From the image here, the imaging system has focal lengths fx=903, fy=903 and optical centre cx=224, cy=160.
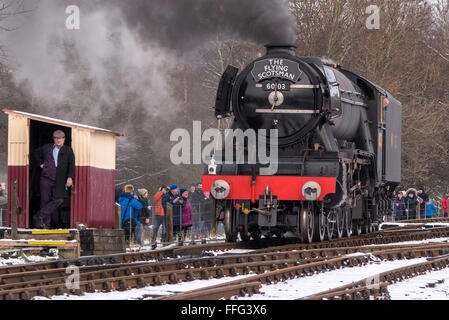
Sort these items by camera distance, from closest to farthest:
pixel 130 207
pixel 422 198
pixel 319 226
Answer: pixel 319 226 < pixel 130 207 < pixel 422 198

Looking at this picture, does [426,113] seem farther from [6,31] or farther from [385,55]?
[6,31]

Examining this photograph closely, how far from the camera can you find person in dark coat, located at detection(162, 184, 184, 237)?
18266 millimetres

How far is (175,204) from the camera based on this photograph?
1828 cm

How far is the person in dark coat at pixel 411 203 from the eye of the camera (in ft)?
94.8

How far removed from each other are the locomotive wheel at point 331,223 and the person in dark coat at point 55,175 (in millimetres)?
5201

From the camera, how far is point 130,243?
57.2 ft

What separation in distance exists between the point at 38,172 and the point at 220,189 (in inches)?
126

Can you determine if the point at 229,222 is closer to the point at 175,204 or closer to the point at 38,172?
the point at 175,204
